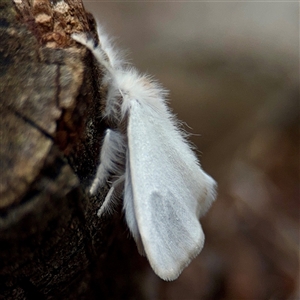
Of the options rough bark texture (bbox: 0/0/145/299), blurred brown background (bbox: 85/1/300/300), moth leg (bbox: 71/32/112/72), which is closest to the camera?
rough bark texture (bbox: 0/0/145/299)

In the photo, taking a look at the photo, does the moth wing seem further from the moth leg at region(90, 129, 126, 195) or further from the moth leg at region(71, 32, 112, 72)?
the moth leg at region(71, 32, 112, 72)

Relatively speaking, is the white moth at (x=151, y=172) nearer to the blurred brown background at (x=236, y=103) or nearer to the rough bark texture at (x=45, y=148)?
the rough bark texture at (x=45, y=148)

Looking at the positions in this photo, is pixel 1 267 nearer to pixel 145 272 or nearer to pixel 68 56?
pixel 68 56

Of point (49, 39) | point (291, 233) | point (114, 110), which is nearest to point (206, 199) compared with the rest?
point (114, 110)

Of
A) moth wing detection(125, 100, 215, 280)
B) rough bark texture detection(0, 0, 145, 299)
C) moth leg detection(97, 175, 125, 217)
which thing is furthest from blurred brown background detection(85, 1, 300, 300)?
rough bark texture detection(0, 0, 145, 299)

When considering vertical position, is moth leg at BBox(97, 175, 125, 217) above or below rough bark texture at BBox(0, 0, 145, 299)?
below

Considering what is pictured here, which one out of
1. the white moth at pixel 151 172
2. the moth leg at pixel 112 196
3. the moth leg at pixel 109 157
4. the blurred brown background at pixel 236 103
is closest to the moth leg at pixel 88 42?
the white moth at pixel 151 172

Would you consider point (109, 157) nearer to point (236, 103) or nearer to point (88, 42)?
point (88, 42)
